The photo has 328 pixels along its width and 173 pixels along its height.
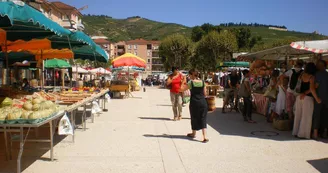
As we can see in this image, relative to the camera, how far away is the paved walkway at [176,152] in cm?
525

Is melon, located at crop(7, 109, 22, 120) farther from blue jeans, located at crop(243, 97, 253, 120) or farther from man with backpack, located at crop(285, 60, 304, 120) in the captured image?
blue jeans, located at crop(243, 97, 253, 120)

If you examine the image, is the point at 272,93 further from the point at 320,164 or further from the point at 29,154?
the point at 29,154

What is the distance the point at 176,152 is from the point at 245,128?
3.48m

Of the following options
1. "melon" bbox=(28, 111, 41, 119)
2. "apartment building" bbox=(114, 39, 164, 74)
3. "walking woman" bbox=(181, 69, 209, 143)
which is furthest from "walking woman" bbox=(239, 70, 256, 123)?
"apartment building" bbox=(114, 39, 164, 74)

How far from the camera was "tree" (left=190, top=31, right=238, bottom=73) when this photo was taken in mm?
49062

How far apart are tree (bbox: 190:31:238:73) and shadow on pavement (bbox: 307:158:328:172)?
43296mm

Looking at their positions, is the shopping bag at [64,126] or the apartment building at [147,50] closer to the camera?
the shopping bag at [64,126]

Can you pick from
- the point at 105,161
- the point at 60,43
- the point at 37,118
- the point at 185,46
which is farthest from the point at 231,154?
the point at 185,46

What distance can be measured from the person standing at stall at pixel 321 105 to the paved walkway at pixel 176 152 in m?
0.53

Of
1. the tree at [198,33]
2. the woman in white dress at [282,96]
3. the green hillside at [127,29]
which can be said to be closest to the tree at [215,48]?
the tree at [198,33]

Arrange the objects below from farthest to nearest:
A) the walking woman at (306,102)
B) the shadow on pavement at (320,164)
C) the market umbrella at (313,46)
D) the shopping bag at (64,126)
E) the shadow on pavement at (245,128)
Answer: the shadow on pavement at (245,128) → the market umbrella at (313,46) → the walking woman at (306,102) → the shopping bag at (64,126) → the shadow on pavement at (320,164)

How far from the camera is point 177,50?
5694 centimetres

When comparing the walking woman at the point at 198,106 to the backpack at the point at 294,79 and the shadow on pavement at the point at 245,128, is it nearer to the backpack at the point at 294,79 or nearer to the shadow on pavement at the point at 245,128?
the shadow on pavement at the point at 245,128

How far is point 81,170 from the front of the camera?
16.6 feet
